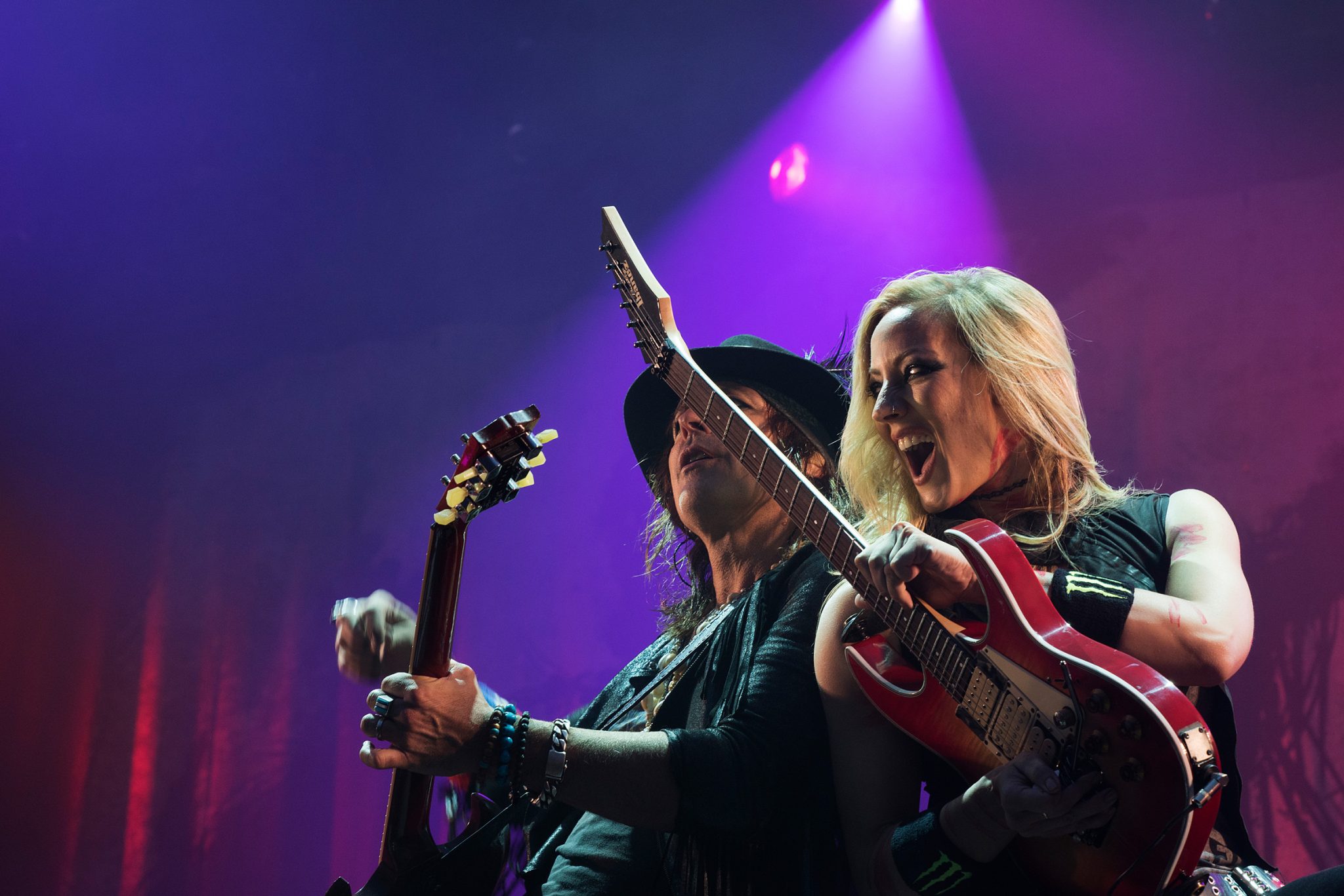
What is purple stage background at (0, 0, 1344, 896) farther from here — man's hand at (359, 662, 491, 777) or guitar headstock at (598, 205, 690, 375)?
man's hand at (359, 662, 491, 777)

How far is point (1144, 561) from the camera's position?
157 centimetres

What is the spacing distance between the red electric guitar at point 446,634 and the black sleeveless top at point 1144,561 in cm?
78

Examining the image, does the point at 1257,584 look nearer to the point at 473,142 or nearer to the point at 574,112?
the point at 574,112

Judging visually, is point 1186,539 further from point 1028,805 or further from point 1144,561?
point 1028,805

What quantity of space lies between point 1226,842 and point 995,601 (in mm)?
555

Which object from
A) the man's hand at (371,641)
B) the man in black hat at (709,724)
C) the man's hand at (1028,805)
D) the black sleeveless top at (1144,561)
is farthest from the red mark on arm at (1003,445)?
the man's hand at (371,641)

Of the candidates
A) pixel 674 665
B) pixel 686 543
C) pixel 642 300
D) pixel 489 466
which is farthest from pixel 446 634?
pixel 686 543

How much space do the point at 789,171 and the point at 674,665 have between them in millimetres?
1954

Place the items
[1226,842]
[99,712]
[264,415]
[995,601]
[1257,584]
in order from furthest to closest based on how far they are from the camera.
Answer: [264,415] → [99,712] → [1257,584] → [1226,842] → [995,601]

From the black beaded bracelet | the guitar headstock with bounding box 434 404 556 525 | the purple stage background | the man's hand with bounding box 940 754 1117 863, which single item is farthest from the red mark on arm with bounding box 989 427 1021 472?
the purple stage background

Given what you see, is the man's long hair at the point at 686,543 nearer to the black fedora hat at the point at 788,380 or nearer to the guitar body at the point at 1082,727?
the black fedora hat at the point at 788,380

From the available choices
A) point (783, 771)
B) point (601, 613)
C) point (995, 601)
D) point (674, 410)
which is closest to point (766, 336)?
point (674, 410)

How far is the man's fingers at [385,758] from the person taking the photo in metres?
1.47

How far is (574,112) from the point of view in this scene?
12.0 ft
